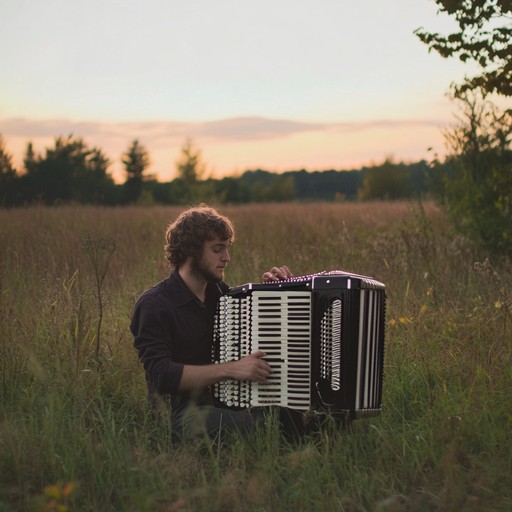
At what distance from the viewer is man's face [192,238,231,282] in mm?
4121

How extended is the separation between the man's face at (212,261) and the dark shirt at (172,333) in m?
0.13

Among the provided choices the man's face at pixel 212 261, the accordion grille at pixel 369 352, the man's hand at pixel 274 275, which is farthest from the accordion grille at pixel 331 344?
the man's face at pixel 212 261

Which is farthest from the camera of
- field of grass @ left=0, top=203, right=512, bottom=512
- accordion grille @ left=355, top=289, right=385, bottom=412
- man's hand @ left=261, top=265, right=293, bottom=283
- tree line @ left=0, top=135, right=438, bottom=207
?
tree line @ left=0, top=135, right=438, bottom=207

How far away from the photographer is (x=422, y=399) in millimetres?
4707

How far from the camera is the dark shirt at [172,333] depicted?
3.92m

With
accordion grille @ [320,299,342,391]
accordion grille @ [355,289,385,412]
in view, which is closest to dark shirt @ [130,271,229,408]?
accordion grille @ [320,299,342,391]

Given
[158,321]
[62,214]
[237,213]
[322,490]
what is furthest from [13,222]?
[322,490]

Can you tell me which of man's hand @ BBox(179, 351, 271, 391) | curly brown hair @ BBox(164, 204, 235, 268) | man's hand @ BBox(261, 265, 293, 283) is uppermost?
curly brown hair @ BBox(164, 204, 235, 268)

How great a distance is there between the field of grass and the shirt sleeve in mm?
335

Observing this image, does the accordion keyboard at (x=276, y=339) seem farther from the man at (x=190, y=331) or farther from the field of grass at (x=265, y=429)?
the field of grass at (x=265, y=429)

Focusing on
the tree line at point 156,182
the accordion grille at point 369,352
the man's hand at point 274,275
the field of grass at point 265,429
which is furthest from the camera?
the tree line at point 156,182

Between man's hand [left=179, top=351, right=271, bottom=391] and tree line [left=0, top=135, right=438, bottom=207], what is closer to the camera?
man's hand [left=179, top=351, right=271, bottom=391]

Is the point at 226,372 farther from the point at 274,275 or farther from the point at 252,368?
the point at 274,275

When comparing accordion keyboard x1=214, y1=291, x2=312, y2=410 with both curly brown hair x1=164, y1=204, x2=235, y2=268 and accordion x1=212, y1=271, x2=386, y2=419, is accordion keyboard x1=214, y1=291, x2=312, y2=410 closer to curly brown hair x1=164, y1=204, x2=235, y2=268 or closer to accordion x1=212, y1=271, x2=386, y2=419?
accordion x1=212, y1=271, x2=386, y2=419
